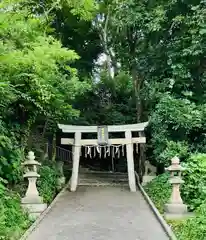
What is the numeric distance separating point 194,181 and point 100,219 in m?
2.62

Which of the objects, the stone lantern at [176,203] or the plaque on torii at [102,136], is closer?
the stone lantern at [176,203]

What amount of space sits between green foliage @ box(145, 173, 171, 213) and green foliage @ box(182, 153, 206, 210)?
71 cm

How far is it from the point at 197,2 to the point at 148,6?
6.92 ft

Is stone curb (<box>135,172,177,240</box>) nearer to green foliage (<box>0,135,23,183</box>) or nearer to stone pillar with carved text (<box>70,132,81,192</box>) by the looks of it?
stone pillar with carved text (<box>70,132,81,192</box>)

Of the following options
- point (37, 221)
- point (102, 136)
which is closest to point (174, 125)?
point (102, 136)

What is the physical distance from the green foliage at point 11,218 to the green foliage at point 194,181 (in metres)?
3.95

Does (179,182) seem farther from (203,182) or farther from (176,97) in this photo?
(176,97)

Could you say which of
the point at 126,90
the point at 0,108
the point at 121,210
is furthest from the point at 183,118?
the point at 126,90

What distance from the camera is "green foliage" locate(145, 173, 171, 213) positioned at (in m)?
9.82

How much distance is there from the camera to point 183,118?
11.1m

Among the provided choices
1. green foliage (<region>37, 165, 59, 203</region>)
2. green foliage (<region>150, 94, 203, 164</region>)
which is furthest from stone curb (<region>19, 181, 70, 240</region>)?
green foliage (<region>150, 94, 203, 164</region>)

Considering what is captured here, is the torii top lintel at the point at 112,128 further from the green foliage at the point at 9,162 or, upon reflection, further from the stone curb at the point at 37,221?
the green foliage at the point at 9,162

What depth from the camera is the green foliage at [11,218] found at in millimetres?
6023

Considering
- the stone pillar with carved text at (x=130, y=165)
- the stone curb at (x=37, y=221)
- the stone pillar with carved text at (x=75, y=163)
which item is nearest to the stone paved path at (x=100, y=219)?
the stone curb at (x=37, y=221)
